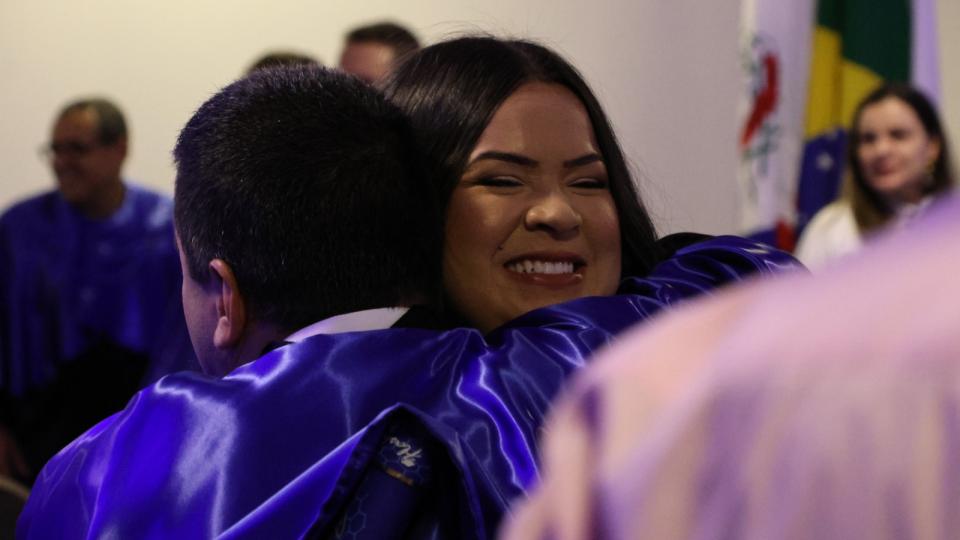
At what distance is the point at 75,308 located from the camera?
119 inches

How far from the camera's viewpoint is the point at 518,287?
4.30ft

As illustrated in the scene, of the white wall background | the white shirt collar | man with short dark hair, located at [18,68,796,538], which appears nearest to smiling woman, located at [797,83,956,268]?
the white wall background

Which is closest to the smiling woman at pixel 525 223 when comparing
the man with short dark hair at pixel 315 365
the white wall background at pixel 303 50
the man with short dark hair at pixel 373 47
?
the man with short dark hair at pixel 315 365

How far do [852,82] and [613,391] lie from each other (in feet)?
10.6

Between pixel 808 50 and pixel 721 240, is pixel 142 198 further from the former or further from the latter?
pixel 721 240

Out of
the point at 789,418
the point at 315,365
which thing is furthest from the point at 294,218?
the point at 789,418

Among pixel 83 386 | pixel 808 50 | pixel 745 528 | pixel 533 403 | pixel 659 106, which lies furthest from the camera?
pixel 659 106

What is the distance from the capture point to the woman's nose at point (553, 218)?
1301mm

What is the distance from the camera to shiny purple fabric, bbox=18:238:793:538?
958 mm

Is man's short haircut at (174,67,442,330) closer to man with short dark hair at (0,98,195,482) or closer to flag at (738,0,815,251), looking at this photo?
man with short dark hair at (0,98,195,482)

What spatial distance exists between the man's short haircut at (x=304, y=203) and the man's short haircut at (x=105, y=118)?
6.98ft

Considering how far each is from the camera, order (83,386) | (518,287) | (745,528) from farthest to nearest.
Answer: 1. (83,386)
2. (518,287)
3. (745,528)

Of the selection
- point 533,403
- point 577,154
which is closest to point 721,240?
point 577,154

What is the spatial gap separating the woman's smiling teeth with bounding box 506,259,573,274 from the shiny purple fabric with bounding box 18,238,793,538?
201mm
